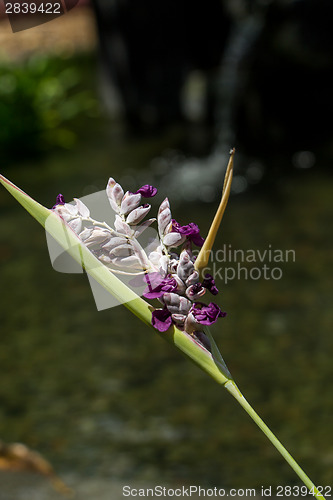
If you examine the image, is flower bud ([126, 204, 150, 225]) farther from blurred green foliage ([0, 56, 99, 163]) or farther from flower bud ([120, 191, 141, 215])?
blurred green foliage ([0, 56, 99, 163])

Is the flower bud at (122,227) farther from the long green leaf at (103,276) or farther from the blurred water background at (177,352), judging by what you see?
the blurred water background at (177,352)

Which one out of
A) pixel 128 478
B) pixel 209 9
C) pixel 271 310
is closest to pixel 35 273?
pixel 271 310

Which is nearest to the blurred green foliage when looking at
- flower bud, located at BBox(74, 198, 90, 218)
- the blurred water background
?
the blurred water background

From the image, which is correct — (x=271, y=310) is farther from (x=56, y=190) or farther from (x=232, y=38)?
(x=232, y=38)

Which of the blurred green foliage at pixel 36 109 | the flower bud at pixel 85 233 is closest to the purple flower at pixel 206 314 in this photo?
the flower bud at pixel 85 233

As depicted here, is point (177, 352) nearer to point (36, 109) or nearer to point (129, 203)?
point (129, 203)
